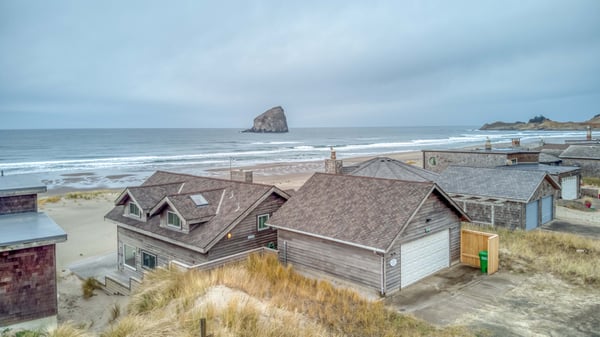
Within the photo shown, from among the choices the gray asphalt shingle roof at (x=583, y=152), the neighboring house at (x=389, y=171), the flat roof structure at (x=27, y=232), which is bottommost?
the flat roof structure at (x=27, y=232)

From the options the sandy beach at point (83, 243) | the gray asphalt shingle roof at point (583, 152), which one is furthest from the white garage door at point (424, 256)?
the gray asphalt shingle roof at point (583, 152)

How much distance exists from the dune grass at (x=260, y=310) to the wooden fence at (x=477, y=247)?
6.50m

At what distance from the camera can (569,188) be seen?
1368 inches

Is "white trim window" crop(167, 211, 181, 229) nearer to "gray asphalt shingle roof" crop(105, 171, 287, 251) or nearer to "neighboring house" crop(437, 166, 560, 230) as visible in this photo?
"gray asphalt shingle roof" crop(105, 171, 287, 251)

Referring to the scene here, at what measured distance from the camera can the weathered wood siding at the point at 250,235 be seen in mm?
17484

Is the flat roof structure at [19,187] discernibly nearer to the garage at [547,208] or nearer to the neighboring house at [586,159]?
the garage at [547,208]

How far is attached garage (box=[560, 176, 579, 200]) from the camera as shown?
1350 inches

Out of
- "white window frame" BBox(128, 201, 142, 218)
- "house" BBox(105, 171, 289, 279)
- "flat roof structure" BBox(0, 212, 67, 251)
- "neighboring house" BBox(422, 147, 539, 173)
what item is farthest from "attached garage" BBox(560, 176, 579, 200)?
"flat roof structure" BBox(0, 212, 67, 251)

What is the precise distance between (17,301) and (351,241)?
432 inches

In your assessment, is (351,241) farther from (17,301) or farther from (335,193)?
(17,301)

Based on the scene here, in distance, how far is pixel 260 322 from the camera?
32.9 ft

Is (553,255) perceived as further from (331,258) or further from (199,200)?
(199,200)

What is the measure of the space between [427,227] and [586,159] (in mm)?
34409

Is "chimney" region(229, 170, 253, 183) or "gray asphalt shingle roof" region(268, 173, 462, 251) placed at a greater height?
"chimney" region(229, 170, 253, 183)
